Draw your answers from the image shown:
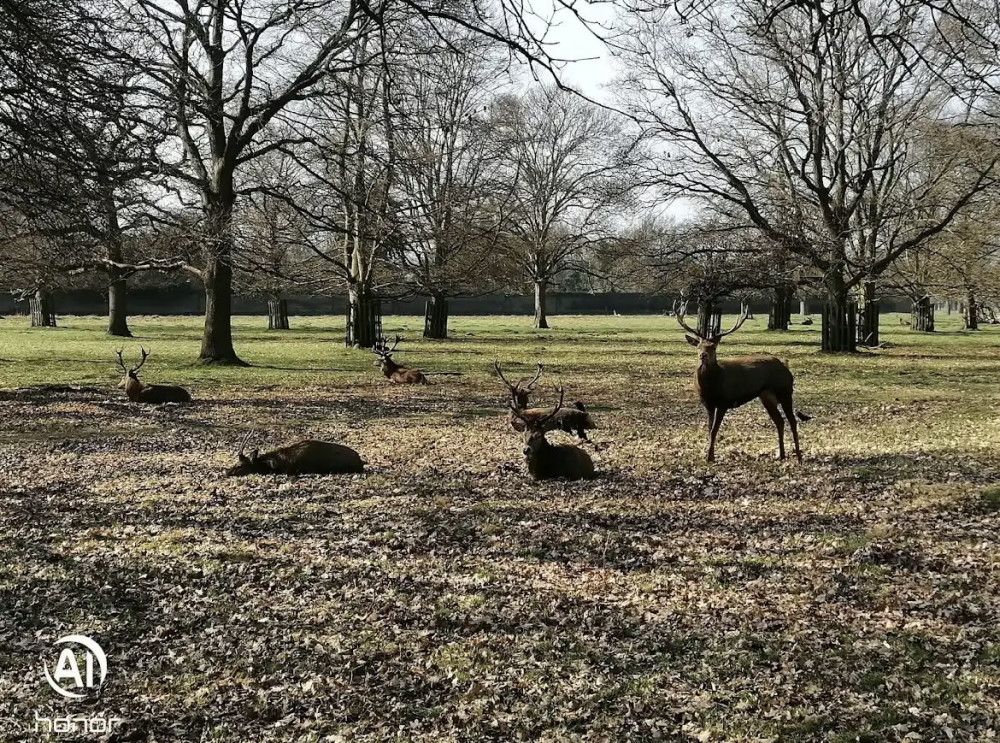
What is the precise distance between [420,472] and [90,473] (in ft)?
11.9

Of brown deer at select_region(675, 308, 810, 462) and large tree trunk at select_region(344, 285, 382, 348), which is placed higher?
large tree trunk at select_region(344, 285, 382, 348)

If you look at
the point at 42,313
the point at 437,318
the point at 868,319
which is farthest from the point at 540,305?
the point at 42,313

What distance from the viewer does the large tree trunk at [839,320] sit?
3042 centimetres

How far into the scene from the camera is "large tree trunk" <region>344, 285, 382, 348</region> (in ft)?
108

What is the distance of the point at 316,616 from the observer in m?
5.55

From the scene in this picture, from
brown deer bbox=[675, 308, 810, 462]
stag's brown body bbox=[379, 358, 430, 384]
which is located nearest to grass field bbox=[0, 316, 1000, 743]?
brown deer bbox=[675, 308, 810, 462]

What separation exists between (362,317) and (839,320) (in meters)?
16.6

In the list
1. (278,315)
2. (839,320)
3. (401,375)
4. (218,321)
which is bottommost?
(401,375)

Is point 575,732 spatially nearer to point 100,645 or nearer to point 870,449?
point 100,645

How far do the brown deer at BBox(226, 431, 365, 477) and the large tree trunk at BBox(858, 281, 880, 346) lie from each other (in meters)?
27.1

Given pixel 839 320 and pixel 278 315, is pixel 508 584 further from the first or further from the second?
pixel 278 315

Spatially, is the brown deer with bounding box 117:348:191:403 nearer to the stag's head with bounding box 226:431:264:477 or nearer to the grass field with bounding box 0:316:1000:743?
the grass field with bounding box 0:316:1000:743

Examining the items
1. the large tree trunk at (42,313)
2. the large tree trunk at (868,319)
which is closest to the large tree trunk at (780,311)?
the large tree trunk at (868,319)

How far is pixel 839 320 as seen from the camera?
3056 centimetres
